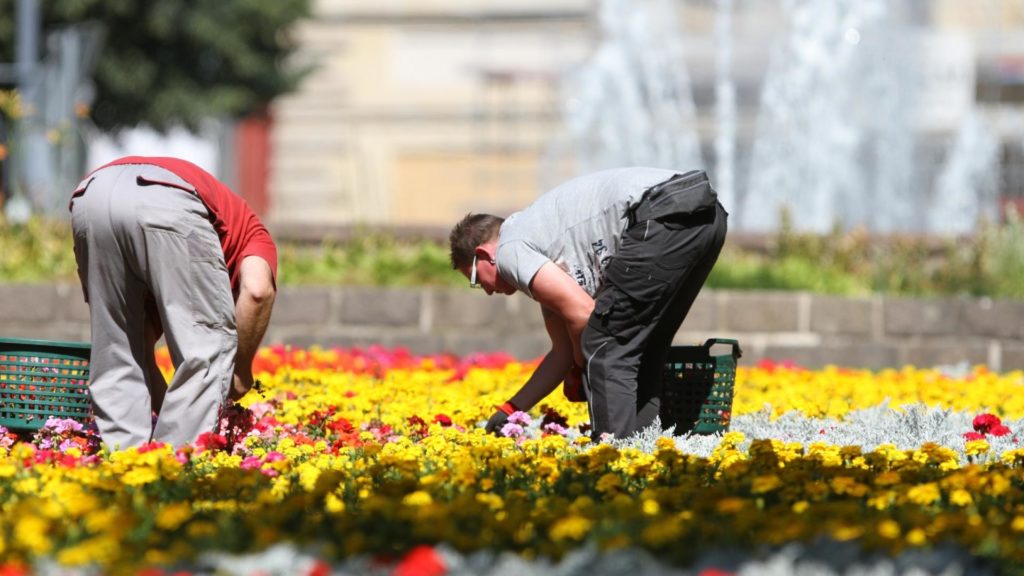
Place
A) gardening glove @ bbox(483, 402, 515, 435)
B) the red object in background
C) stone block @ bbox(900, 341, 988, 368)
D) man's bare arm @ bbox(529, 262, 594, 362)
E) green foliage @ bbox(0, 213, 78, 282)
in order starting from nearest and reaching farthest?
man's bare arm @ bbox(529, 262, 594, 362) → gardening glove @ bbox(483, 402, 515, 435) → stone block @ bbox(900, 341, 988, 368) → green foliage @ bbox(0, 213, 78, 282) → the red object in background

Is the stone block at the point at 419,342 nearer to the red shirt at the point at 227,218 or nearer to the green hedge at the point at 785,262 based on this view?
the green hedge at the point at 785,262

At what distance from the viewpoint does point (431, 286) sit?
32.2 feet

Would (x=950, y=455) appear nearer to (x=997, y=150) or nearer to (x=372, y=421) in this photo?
(x=372, y=421)

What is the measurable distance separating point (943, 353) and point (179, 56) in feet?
46.3

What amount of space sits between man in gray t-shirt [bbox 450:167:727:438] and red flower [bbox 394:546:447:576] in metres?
2.14

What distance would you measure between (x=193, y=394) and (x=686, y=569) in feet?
7.03

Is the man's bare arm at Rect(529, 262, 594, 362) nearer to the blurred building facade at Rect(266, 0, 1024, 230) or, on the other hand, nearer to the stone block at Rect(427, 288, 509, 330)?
the stone block at Rect(427, 288, 509, 330)

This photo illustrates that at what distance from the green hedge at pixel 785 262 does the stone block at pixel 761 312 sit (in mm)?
541

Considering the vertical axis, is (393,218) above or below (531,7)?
below

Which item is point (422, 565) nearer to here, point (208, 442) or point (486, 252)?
point (208, 442)

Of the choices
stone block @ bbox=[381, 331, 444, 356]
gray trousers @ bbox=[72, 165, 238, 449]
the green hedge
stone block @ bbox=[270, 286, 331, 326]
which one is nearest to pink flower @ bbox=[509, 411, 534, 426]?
gray trousers @ bbox=[72, 165, 238, 449]

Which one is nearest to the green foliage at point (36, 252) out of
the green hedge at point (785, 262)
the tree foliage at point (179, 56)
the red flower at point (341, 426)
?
the green hedge at point (785, 262)

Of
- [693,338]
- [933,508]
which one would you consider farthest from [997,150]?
[933,508]

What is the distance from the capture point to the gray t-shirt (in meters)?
5.16
